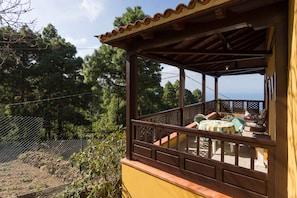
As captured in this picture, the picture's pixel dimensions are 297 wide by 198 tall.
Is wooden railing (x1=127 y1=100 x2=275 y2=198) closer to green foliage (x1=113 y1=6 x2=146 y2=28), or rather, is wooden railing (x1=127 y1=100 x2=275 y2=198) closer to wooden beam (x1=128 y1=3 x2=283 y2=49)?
wooden beam (x1=128 y1=3 x2=283 y2=49)

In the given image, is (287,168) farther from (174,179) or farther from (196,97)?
(196,97)

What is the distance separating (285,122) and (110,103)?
48.8 feet

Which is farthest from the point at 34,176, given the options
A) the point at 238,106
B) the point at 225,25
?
the point at 238,106

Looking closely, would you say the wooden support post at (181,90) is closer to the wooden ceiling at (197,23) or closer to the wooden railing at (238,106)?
the wooden ceiling at (197,23)

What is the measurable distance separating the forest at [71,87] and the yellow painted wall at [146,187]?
11.3 metres

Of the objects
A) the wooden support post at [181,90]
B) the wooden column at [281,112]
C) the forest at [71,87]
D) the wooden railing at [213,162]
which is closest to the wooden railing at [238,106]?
the wooden support post at [181,90]

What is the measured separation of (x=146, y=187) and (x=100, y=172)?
1414 millimetres

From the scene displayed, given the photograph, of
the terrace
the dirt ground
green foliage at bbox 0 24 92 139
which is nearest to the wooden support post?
the terrace

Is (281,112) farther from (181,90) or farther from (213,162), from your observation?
(181,90)

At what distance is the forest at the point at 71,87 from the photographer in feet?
50.5

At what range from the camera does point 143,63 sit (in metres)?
15.4

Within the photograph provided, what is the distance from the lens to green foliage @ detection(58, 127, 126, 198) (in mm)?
3957

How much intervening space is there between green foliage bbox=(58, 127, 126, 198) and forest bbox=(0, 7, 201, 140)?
10.3 metres

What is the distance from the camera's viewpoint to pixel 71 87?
18.2 metres
